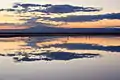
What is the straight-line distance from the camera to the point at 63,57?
1.07 m

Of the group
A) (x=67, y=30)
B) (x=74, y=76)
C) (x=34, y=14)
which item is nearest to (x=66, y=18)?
(x=67, y=30)

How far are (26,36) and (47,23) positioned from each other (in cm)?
13

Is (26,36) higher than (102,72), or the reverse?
(26,36)

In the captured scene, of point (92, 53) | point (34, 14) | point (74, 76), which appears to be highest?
point (34, 14)

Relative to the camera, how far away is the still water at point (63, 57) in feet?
3.47

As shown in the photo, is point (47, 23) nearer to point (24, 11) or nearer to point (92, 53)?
point (24, 11)

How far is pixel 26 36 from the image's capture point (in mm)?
1055

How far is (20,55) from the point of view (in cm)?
106

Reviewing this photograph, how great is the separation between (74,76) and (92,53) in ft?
0.52

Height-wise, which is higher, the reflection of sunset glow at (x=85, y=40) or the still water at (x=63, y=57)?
the reflection of sunset glow at (x=85, y=40)

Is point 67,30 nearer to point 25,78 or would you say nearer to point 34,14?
point 34,14

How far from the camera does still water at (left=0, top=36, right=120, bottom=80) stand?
1.06m

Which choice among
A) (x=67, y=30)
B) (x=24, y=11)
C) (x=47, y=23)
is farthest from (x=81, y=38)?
(x=24, y=11)

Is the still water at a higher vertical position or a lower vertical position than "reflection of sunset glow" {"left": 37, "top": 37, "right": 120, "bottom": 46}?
lower
